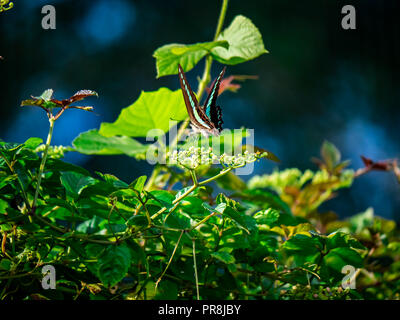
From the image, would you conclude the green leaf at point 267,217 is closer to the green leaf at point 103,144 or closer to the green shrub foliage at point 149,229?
the green shrub foliage at point 149,229

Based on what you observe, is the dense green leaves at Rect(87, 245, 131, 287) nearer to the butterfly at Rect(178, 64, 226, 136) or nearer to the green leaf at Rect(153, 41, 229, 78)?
the butterfly at Rect(178, 64, 226, 136)

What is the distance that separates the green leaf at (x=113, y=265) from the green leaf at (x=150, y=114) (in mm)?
244

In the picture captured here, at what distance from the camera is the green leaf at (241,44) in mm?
581

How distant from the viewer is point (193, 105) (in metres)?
0.42

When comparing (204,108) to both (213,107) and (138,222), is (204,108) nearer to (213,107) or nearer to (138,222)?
(213,107)

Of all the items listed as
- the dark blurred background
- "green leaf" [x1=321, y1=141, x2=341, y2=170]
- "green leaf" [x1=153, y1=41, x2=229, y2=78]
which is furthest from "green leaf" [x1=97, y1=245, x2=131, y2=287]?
the dark blurred background

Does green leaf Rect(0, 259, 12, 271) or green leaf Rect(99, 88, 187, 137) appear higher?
green leaf Rect(99, 88, 187, 137)

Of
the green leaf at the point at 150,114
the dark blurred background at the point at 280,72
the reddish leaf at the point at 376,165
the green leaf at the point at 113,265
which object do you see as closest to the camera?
the green leaf at the point at 113,265

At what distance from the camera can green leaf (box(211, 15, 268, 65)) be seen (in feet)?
1.91

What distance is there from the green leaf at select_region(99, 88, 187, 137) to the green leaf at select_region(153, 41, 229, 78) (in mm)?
53

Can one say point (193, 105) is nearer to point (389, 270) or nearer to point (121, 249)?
point (121, 249)

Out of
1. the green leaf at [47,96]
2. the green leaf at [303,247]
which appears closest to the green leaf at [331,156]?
the green leaf at [303,247]
